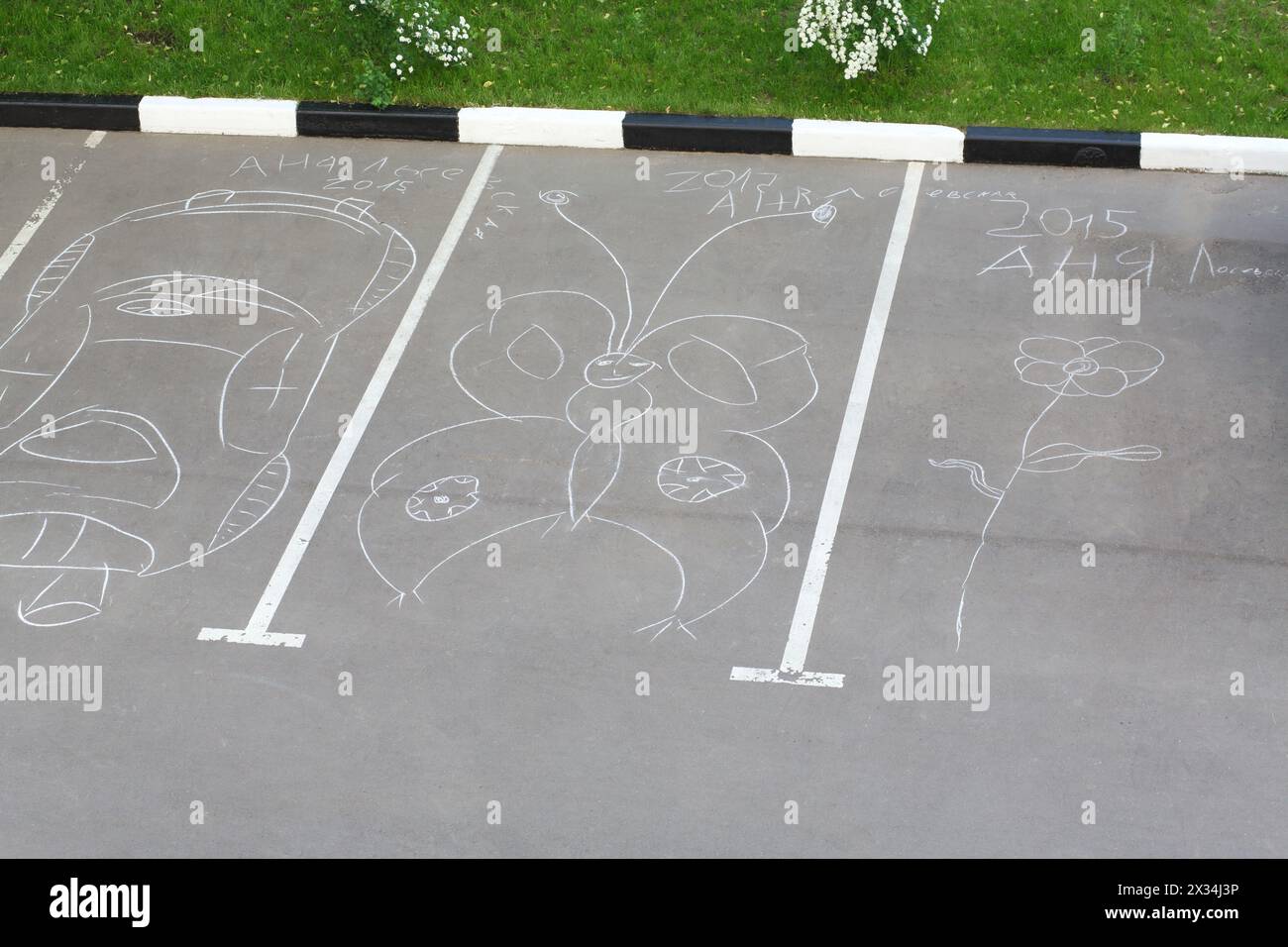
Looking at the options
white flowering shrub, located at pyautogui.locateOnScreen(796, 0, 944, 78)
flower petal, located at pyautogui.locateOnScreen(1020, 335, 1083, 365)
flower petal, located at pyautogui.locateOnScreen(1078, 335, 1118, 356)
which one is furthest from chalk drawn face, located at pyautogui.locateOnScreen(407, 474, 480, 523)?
white flowering shrub, located at pyautogui.locateOnScreen(796, 0, 944, 78)

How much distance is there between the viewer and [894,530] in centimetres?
695

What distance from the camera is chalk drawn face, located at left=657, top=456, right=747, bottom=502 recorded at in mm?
7184

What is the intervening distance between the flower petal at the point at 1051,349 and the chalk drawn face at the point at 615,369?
1.92m

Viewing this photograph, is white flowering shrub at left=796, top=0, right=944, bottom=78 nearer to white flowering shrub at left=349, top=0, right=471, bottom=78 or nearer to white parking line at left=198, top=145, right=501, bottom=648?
white parking line at left=198, top=145, right=501, bottom=648

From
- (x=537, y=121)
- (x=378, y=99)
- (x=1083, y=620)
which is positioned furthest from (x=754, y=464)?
(x=378, y=99)

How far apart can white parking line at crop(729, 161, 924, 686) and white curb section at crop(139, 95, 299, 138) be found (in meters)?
3.91

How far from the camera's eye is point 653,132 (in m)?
9.45

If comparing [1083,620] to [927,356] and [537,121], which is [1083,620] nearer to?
[927,356]

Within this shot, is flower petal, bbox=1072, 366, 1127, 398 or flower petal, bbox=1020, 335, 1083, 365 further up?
flower petal, bbox=1020, 335, 1083, 365

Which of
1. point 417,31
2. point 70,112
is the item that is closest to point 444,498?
point 417,31

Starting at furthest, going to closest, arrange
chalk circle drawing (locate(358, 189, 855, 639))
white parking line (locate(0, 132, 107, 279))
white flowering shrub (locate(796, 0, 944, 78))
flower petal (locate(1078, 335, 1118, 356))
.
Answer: white flowering shrub (locate(796, 0, 944, 78)) → white parking line (locate(0, 132, 107, 279)) → flower petal (locate(1078, 335, 1118, 356)) → chalk circle drawing (locate(358, 189, 855, 639))

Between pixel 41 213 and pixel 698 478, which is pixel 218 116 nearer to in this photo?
pixel 41 213

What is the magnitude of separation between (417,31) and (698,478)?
4.14 meters

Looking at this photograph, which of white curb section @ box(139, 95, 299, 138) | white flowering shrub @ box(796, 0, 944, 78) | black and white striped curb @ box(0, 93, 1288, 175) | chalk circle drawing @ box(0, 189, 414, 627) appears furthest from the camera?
white curb section @ box(139, 95, 299, 138)
